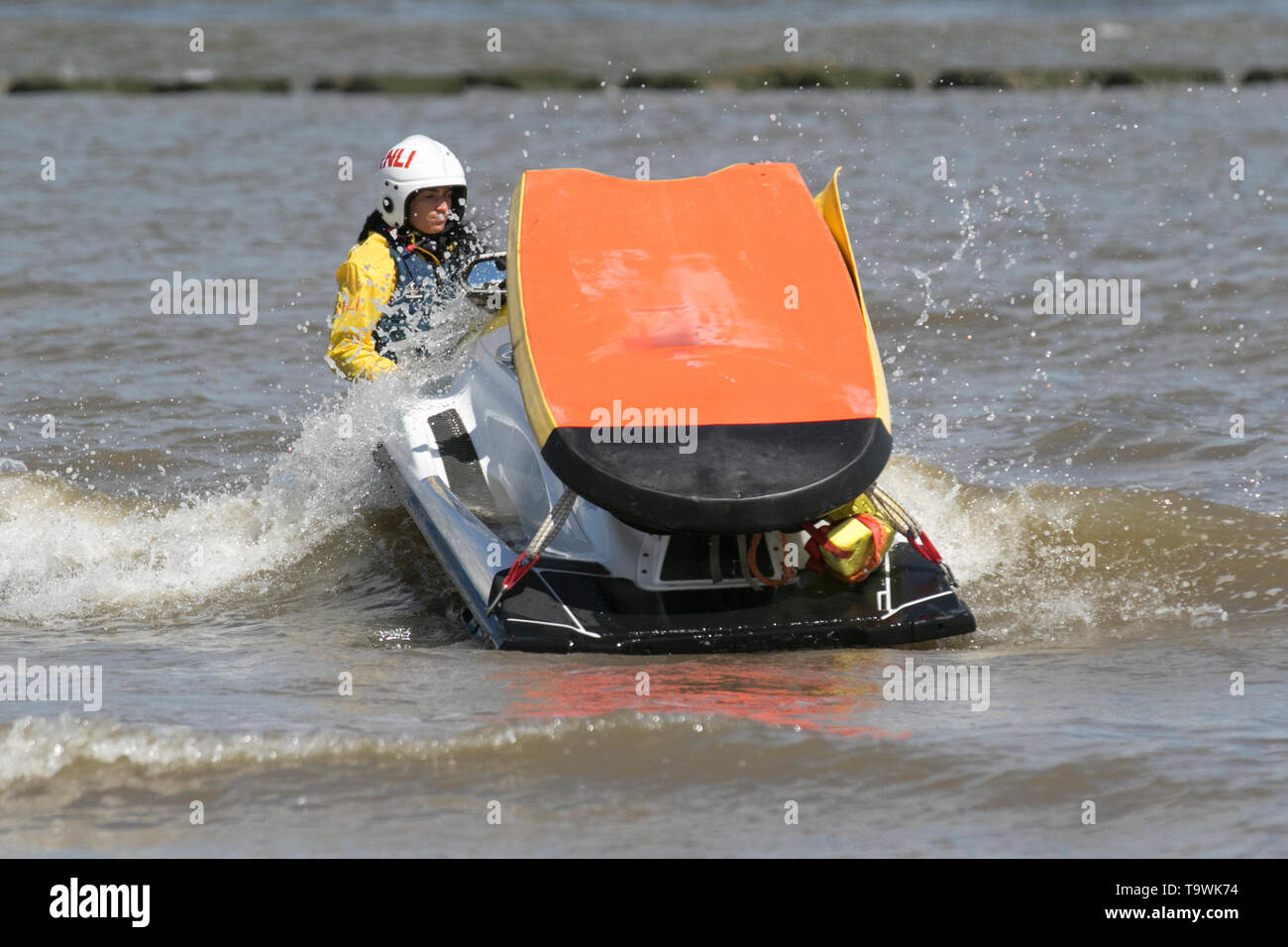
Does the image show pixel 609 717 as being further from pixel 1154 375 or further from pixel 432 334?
pixel 1154 375

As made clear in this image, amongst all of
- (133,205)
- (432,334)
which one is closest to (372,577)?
(432,334)

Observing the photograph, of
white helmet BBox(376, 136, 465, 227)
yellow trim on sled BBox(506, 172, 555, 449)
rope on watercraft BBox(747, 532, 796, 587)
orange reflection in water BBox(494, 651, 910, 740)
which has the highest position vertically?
white helmet BBox(376, 136, 465, 227)

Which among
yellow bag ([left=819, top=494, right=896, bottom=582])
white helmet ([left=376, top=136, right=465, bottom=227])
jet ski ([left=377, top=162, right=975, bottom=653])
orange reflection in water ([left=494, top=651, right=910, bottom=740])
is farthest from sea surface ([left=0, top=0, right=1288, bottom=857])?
white helmet ([left=376, top=136, right=465, bottom=227])

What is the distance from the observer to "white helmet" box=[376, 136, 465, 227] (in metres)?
7.18

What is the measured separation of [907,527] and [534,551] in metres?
1.40

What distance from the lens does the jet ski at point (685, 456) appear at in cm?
536

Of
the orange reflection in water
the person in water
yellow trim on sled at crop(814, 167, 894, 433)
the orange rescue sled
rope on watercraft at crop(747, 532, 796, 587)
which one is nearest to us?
the orange reflection in water

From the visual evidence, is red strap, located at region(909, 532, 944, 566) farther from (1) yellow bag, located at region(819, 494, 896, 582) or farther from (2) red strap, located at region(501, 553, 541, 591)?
(2) red strap, located at region(501, 553, 541, 591)

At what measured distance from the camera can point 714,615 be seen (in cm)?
555

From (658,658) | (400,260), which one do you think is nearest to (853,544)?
(658,658)

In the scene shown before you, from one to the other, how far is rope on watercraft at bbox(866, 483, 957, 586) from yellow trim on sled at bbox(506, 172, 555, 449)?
47.5 inches

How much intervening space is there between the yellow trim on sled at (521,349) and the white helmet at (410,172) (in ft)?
2.11

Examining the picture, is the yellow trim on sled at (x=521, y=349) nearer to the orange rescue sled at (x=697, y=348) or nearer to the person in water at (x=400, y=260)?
the orange rescue sled at (x=697, y=348)

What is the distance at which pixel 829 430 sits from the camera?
5512 mm
